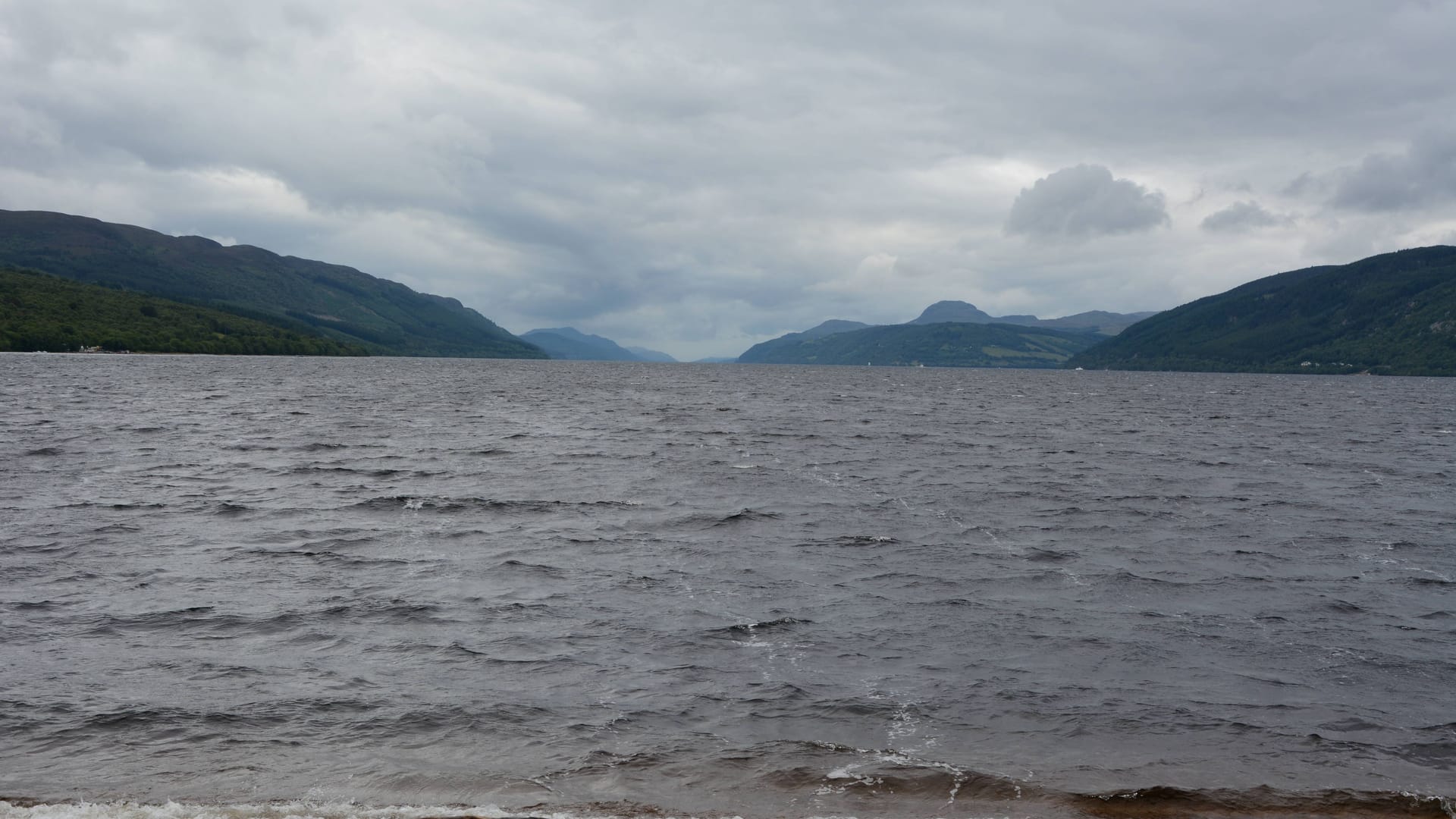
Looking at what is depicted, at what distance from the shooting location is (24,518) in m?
31.1

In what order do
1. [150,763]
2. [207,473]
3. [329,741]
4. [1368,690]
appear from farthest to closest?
1. [207,473]
2. [1368,690]
3. [329,741]
4. [150,763]

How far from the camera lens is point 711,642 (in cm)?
1983

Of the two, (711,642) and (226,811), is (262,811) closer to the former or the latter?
(226,811)

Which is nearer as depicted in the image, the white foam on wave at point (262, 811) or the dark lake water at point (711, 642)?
the white foam on wave at point (262, 811)

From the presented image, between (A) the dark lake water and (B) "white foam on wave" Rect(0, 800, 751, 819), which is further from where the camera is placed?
(A) the dark lake water

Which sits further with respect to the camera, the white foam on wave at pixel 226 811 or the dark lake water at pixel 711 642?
the dark lake water at pixel 711 642

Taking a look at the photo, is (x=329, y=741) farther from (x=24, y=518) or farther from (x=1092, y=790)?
(x=24, y=518)

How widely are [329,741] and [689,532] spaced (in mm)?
18279

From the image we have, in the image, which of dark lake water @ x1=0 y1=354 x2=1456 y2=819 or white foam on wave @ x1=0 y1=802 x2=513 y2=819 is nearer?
white foam on wave @ x1=0 y1=802 x2=513 y2=819

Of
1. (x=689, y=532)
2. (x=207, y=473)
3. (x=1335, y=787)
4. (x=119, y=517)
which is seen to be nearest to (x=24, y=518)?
(x=119, y=517)

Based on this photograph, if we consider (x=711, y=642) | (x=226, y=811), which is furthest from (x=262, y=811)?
(x=711, y=642)

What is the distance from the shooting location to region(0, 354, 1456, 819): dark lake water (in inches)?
519

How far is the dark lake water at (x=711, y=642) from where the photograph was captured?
1317 centimetres

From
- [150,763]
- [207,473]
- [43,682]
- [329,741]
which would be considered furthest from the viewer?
[207,473]
